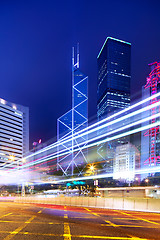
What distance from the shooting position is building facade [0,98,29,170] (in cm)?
16800

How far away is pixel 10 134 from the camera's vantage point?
177m

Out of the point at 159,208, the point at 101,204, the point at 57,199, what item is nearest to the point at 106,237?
the point at 159,208

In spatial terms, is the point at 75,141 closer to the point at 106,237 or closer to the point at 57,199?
the point at 57,199

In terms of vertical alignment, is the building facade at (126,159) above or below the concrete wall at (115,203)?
below

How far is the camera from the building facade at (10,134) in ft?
551

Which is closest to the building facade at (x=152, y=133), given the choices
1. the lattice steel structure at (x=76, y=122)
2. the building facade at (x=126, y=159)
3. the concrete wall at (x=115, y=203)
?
the building facade at (x=126, y=159)

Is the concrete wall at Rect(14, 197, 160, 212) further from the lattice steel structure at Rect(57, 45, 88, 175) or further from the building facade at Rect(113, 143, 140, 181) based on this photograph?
the building facade at Rect(113, 143, 140, 181)

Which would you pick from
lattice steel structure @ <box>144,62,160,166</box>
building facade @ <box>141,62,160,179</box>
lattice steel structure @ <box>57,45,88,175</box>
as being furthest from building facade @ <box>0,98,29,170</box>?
lattice steel structure @ <box>144,62,160,166</box>

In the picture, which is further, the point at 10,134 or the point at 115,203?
the point at 10,134

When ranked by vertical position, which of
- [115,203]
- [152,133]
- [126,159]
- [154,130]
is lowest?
[126,159]

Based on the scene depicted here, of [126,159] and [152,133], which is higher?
[152,133]

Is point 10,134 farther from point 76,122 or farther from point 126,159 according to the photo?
point 126,159

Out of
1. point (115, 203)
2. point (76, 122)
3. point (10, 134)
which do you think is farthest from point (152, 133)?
point (115, 203)

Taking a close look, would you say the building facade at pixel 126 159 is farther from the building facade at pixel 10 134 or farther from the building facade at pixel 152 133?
the building facade at pixel 10 134
